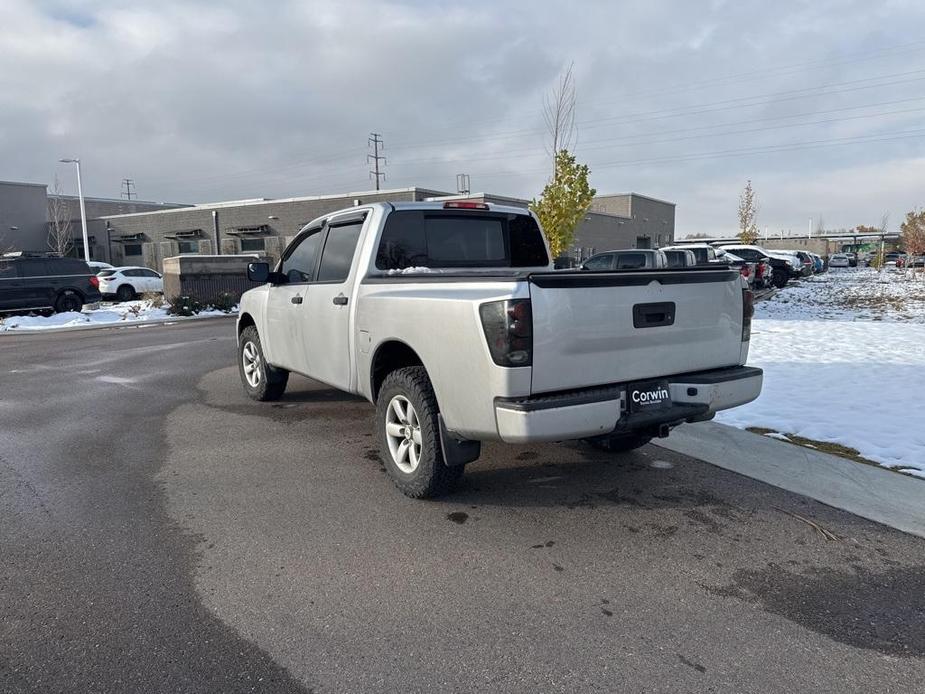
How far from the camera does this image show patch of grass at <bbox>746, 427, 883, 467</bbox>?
16.8 ft

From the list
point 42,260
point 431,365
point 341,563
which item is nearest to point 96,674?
point 341,563

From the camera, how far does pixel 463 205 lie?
566cm

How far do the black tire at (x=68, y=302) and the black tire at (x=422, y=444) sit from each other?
18472mm

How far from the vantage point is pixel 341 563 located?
354cm

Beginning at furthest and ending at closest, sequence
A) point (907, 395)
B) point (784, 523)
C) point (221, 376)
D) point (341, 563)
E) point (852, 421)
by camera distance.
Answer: point (221, 376), point (907, 395), point (852, 421), point (784, 523), point (341, 563)

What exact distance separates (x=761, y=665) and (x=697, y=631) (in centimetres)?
30

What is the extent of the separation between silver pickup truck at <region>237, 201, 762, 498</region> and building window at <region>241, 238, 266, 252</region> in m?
40.6

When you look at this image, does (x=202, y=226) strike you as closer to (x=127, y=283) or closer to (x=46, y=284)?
(x=127, y=283)

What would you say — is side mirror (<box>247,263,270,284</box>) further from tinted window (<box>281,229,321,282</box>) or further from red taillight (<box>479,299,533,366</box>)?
red taillight (<box>479,299,533,366</box>)

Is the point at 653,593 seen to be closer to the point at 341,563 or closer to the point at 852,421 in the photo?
the point at 341,563

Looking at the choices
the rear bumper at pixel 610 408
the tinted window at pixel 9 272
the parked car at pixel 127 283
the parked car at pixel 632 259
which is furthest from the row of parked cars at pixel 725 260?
the parked car at pixel 127 283

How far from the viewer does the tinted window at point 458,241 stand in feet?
17.3

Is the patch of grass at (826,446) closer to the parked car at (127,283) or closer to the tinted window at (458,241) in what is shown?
the tinted window at (458,241)

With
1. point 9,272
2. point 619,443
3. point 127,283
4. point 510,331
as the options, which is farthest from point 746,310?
point 127,283
